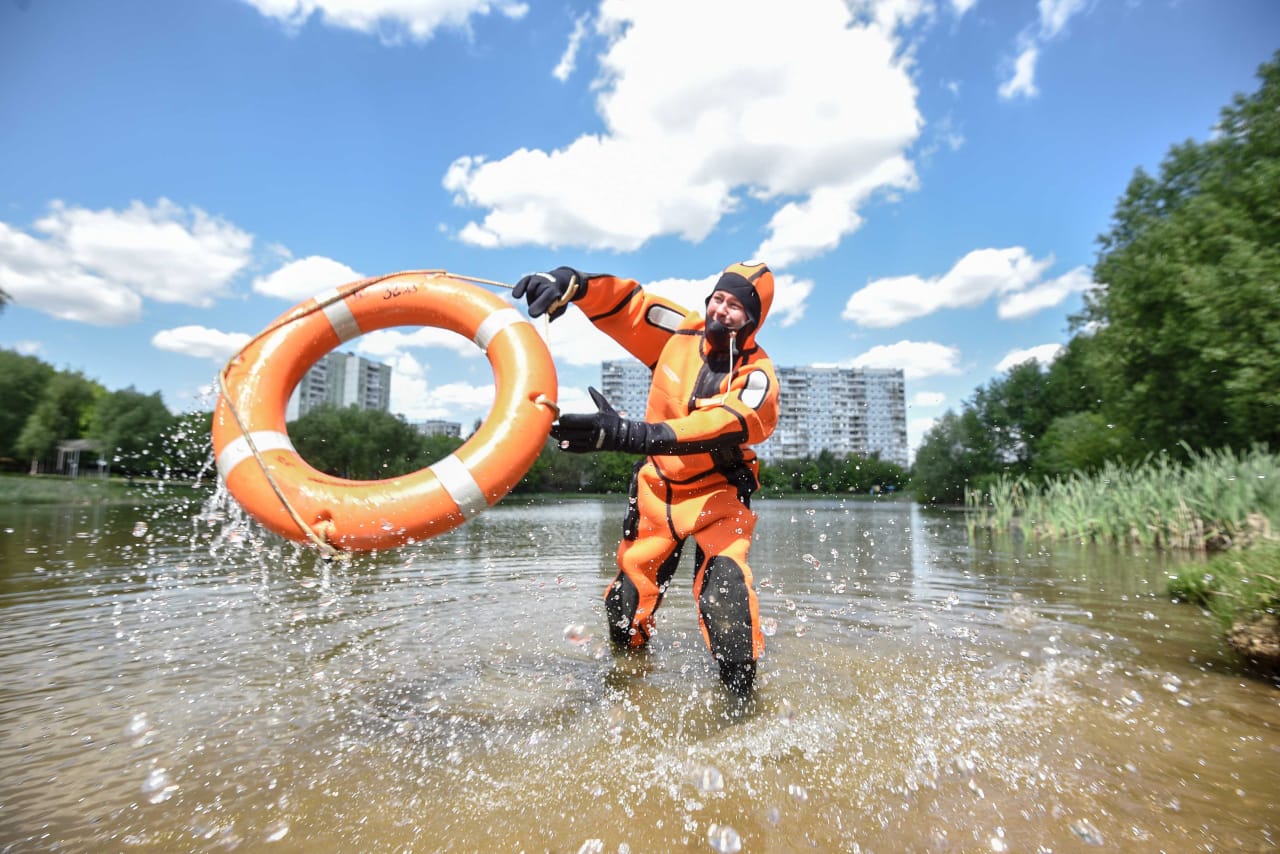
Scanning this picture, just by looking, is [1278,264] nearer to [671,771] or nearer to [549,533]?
[549,533]

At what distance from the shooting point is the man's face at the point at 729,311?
2.84m

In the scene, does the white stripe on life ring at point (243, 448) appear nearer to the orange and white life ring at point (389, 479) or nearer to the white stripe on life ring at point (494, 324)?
the orange and white life ring at point (389, 479)

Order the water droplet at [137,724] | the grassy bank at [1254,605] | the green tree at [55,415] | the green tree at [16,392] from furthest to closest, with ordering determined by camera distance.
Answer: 1. the green tree at [16,392]
2. the green tree at [55,415]
3. the grassy bank at [1254,605]
4. the water droplet at [137,724]

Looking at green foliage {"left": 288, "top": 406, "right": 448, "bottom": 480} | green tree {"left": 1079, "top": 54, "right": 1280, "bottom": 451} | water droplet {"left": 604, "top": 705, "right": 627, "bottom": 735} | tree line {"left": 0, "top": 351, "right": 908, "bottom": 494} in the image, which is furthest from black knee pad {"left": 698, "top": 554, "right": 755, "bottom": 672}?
green foliage {"left": 288, "top": 406, "right": 448, "bottom": 480}

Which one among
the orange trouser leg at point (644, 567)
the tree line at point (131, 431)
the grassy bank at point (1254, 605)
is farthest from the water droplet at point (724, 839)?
the tree line at point (131, 431)

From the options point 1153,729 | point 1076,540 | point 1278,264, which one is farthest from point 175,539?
point 1278,264

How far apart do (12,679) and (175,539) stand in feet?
26.5

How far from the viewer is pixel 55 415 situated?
1341 inches

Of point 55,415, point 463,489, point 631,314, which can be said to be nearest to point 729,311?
point 631,314

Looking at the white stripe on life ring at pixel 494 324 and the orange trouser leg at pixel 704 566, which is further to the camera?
the white stripe on life ring at pixel 494 324

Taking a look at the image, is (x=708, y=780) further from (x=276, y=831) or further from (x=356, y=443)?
(x=356, y=443)

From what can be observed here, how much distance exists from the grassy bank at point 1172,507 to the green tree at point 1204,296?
3309mm

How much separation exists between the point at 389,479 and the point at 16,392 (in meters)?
44.8

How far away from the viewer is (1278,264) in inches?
462
